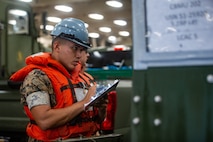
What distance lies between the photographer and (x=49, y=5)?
52.1 ft

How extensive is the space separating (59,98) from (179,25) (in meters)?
1.93

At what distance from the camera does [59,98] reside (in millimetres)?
3078

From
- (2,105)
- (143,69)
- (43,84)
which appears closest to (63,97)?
(43,84)

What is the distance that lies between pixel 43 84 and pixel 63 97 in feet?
0.62

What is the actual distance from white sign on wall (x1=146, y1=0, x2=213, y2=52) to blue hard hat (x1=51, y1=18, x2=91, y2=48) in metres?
1.93

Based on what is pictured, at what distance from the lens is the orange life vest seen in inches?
121

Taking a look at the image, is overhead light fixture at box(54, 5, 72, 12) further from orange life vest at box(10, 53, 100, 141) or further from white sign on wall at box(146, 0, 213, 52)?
white sign on wall at box(146, 0, 213, 52)

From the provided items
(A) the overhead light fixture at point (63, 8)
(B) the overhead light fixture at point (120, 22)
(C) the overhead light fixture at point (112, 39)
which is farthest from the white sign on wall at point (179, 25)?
(B) the overhead light fixture at point (120, 22)

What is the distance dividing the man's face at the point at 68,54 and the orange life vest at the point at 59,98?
0.07m

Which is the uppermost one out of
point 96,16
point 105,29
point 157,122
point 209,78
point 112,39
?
point 96,16

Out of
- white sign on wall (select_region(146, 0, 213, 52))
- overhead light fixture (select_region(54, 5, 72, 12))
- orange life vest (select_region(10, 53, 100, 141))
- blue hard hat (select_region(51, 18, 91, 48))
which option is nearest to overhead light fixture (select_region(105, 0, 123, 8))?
overhead light fixture (select_region(54, 5, 72, 12))

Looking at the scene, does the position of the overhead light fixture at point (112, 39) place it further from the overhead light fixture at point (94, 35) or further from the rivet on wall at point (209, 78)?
the rivet on wall at point (209, 78)

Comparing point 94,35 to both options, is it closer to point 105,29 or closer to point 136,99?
point 105,29

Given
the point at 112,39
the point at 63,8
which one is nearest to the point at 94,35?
the point at 112,39
